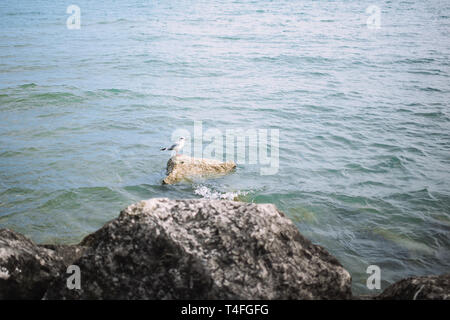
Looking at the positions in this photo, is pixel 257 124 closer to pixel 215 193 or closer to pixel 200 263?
pixel 215 193

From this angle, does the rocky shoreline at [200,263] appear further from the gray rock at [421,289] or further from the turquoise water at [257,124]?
the turquoise water at [257,124]

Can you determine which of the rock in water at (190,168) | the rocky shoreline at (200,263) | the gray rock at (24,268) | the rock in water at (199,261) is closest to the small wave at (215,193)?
the rock in water at (190,168)

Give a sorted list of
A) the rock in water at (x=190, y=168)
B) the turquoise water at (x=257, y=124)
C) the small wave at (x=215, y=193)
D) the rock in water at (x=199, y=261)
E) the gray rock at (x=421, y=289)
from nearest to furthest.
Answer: the rock in water at (x=199, y=261), the gray rock at (x=421, y=289), the turquoise water at (x=257, y=124), the small wave at (x=215, y=193), the rock in water at (x=190, y=168)

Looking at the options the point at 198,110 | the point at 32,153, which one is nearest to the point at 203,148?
the point at 198,110

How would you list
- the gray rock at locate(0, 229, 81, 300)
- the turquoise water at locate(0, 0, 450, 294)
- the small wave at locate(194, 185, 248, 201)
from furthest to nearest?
the small wave at locate(194, 185, 248, 201), the turquoise water at locate(0, 0, 450, 294), the gray rock at locate(0, 229, 81, 300)

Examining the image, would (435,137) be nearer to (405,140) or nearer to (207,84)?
(405,140)

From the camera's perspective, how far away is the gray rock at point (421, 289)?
3086mm

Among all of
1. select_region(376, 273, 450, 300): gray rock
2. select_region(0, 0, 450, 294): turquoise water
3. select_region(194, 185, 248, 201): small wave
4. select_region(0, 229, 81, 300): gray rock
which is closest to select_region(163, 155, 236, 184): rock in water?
select_region(0, 0, 450, 294): turquoise water

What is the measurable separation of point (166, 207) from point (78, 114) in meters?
10.0

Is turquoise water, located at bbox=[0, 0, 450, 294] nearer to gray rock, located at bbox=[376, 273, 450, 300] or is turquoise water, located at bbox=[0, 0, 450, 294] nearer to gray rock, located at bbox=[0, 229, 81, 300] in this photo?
gray rock, located at bbox=[376, 273, 450, 300]

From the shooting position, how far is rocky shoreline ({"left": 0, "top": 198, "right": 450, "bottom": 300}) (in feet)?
9.79

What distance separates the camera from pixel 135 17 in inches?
1371

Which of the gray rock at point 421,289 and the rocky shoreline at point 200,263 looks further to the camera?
the gray rock at point 421,289

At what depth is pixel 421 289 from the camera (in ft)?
10.5
